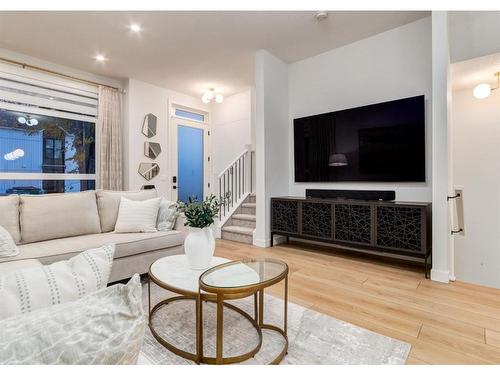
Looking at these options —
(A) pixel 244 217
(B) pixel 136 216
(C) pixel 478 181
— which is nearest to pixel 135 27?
(B) pixel 136 216

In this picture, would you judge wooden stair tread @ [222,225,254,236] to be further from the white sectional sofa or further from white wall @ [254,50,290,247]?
the white sectional sofa

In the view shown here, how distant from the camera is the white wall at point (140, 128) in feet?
15.6

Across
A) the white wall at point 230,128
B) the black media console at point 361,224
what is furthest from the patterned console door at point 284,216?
the white wall at point 230,128

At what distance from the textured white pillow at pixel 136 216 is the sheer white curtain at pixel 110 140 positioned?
200 centimetres

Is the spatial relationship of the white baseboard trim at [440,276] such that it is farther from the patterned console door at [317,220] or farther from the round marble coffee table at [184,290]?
the round marble coffee table at [184,290]

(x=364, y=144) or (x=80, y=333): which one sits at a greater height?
(x=364, y=144)

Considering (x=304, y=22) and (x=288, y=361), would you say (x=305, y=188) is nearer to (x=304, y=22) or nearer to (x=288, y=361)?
(x=304, y=22)

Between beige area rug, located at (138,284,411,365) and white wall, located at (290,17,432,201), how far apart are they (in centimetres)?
207

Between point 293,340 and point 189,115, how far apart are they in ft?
16.8

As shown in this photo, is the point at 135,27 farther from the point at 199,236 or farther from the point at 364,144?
the point at 364,144

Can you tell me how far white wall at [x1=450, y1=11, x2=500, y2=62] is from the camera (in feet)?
Result: 8.57

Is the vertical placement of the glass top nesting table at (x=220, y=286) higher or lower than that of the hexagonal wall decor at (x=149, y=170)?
lower

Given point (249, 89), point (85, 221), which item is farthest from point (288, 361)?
point (249, 89)

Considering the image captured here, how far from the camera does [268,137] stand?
3840 mm
